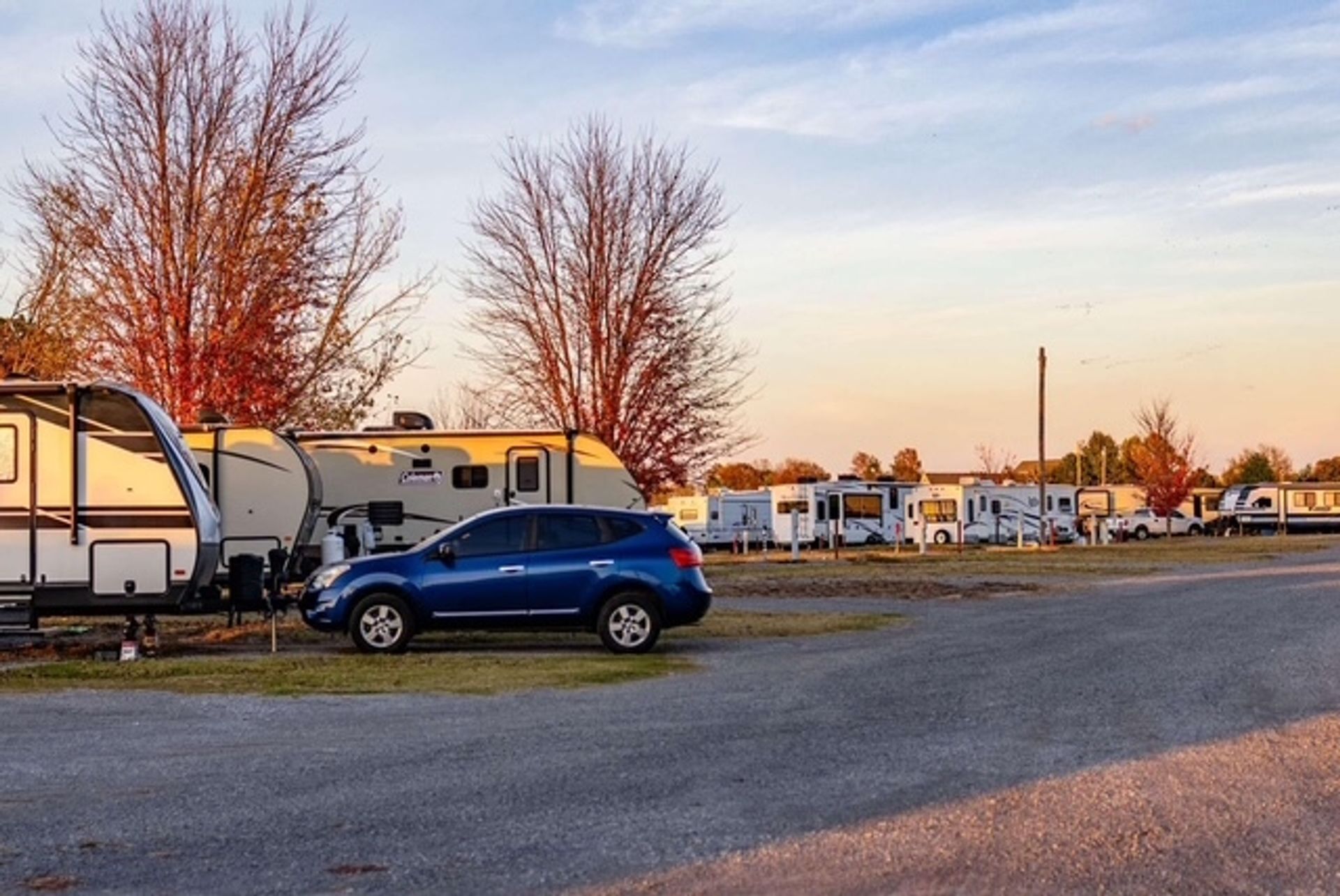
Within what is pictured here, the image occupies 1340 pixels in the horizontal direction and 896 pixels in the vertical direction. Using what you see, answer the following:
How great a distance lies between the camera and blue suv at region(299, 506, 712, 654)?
713 inches

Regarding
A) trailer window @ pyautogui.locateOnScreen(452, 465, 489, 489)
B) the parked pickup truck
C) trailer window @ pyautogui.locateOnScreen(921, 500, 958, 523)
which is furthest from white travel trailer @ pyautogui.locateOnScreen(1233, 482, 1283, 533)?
trailer window @ pyautogui.locateOnScreen(452, 465, 489, 489)

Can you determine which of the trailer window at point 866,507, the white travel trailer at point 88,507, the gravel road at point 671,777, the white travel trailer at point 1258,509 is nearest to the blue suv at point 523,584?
the white travel trailer at point 88,507

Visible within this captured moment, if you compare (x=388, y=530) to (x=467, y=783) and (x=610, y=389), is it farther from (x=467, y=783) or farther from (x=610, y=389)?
(x=467, y=783)

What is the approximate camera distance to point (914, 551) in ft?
182

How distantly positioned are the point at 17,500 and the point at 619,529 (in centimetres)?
630

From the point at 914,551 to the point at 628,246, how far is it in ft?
77.8

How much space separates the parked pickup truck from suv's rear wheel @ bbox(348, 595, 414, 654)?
198 feet

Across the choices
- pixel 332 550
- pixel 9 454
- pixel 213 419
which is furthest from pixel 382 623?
pixel 213 419

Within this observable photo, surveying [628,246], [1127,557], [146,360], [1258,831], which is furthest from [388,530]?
[1127,557]

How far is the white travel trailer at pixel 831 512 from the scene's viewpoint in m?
60.9

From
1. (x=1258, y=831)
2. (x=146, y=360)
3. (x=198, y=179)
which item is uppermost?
(x=198, y=179)

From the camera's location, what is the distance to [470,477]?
25938 millimetres

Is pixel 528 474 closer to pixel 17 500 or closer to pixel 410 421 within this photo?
pixel 410 421

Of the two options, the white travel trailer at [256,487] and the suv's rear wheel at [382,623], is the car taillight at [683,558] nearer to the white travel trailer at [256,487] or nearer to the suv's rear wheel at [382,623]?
the suv's rear wheel at [382,623]
